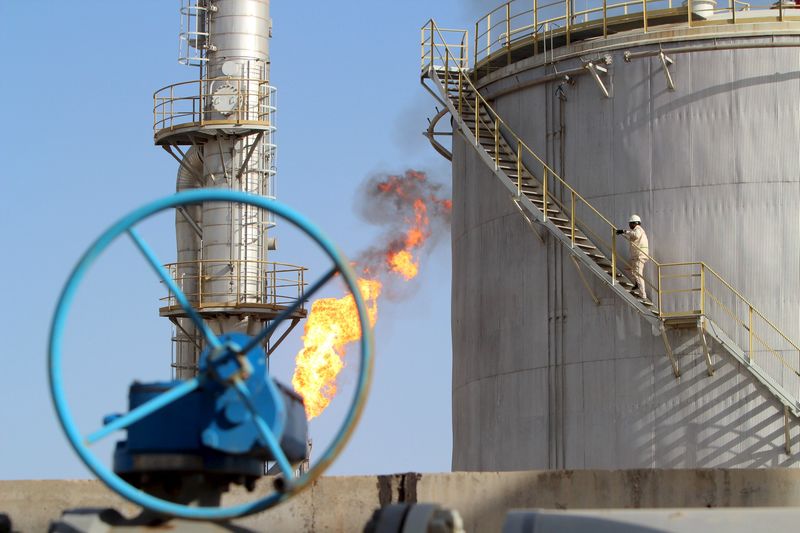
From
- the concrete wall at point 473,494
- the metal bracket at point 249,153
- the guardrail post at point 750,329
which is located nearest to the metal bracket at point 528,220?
the guardrail post at point 750,329

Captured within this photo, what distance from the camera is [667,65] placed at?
87.2ft

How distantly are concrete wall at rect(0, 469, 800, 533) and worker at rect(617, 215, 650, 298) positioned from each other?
36.6 feet

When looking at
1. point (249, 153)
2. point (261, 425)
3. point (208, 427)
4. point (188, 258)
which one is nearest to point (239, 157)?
point (249, 153)

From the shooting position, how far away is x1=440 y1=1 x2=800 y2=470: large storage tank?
2523 centimetres

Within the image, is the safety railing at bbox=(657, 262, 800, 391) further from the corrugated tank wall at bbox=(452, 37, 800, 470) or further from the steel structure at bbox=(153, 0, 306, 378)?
the steel structure at bbox=(153, 0, 306, 378)

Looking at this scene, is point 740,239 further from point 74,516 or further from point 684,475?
point 74,516

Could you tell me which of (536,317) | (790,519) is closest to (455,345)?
(536,317)

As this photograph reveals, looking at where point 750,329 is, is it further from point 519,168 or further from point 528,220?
point 519,168

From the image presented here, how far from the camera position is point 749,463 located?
24781mm

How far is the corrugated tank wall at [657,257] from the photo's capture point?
82.8 feet

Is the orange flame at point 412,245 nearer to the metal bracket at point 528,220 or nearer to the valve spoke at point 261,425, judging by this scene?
the metal bracket at point 528,220

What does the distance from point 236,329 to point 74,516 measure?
3170 cm

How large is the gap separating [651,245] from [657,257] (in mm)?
242

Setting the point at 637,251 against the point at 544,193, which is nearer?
the point at 637,251
